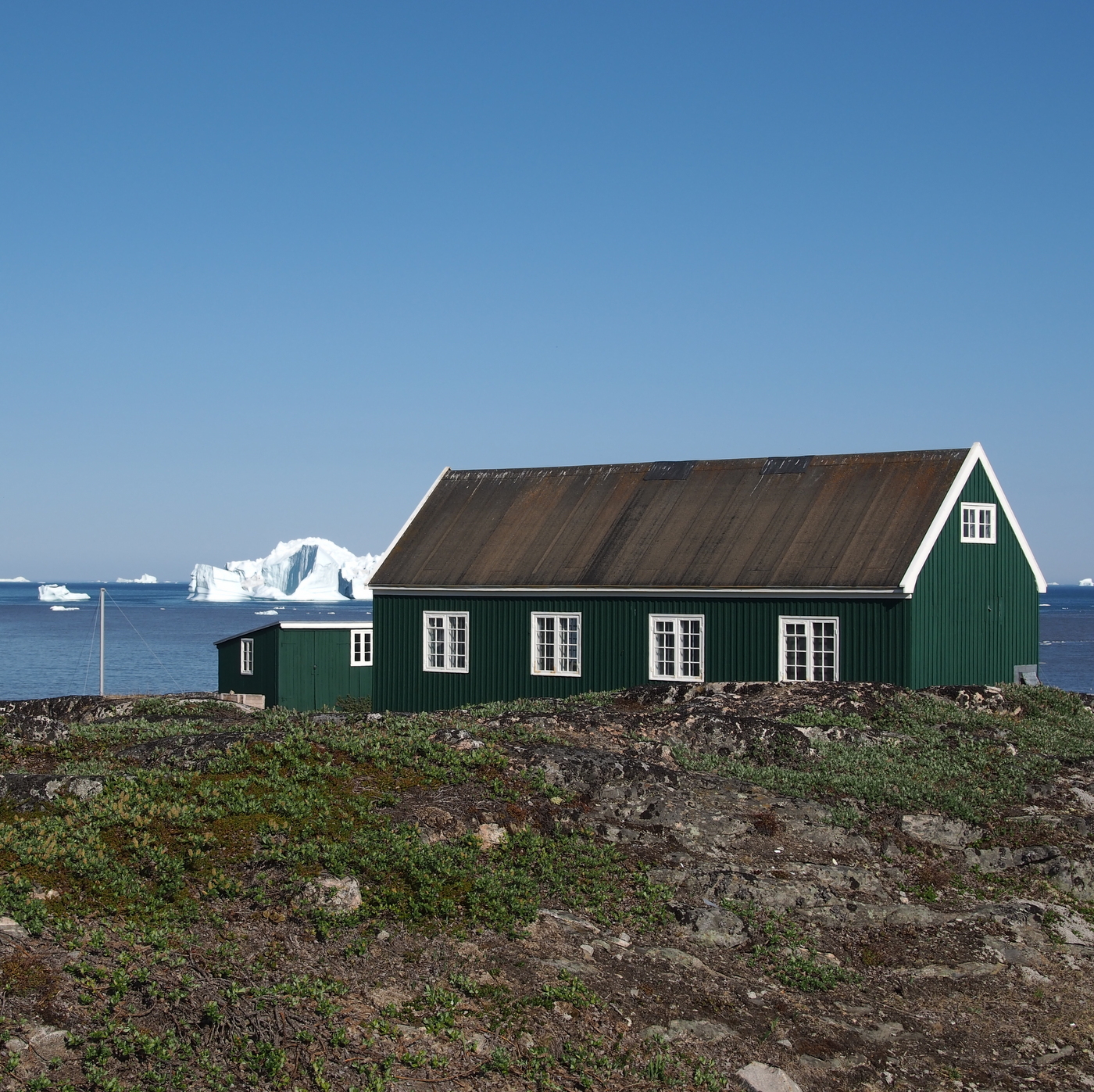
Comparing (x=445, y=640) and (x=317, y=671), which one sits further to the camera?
(x=317, y=671)

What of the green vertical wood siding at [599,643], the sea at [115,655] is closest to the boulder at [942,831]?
the green vertical wood siding at [599,643]

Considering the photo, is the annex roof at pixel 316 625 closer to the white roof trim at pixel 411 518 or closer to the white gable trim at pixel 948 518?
the white roof trim at pixel 411 518

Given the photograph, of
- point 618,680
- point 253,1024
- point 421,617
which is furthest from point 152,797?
point 421,617

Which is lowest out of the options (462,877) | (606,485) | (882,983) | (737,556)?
(882,983)

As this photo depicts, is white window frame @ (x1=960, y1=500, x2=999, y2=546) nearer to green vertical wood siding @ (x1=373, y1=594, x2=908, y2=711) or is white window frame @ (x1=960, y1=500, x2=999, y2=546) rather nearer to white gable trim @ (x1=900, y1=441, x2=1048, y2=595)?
white gable trim @ (x1=900, y1=441, x2=1048, y2=595)

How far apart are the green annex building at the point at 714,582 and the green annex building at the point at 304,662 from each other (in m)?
5.75

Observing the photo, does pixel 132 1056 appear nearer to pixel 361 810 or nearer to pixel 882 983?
pixel 361 810

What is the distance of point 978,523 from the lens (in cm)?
3209

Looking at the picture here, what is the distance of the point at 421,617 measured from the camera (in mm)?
35969

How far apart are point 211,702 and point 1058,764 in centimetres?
1607

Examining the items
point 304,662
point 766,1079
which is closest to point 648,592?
point 304,662

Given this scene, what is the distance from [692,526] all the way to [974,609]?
25.2ft

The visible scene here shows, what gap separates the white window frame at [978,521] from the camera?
31484mm

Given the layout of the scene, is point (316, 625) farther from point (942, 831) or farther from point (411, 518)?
point (942, 831)
